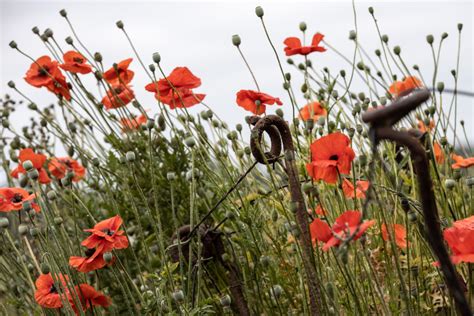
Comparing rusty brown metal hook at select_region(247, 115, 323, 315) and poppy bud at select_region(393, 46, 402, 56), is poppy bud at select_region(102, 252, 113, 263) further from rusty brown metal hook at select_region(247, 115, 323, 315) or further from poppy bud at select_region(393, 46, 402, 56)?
A: poppy bud at select_region(393, 46, 402, 56)

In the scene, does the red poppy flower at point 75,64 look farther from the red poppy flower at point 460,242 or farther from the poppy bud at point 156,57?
the red poppy flower at point 460,242

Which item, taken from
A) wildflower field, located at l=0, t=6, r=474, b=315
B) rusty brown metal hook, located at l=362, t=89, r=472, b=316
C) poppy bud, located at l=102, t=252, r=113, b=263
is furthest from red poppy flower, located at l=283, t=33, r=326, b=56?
rusty brown metal hook, located at l=362, t=89, r=472, b=316

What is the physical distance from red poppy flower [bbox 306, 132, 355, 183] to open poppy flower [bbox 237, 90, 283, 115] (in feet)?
1.59

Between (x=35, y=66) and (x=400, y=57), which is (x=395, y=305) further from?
(x=35, y=66)

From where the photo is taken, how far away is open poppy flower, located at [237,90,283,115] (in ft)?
6.72

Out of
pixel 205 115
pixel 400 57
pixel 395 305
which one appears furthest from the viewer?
pixel 400 57

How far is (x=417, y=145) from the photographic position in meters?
0.99

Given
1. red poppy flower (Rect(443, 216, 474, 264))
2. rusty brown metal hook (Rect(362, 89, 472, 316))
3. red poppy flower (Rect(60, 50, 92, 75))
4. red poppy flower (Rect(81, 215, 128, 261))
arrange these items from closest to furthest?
rusty brown metal hook (Rect(362, 89, 472, 316)) < red poppy flower (Rect(443, 216, 474, 264)) < red poppy flower (Rect(81, 215, 128, 261)) < red poppy flower (Rect(60, 50, 92, 75))

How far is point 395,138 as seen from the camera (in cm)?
96

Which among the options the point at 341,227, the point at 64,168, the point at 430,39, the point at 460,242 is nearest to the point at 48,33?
the point at 64,168

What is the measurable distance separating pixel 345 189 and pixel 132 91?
1164 mm

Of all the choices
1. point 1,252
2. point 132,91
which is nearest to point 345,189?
point 132,91

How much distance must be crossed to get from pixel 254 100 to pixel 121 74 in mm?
848

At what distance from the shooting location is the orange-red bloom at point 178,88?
2.24m
